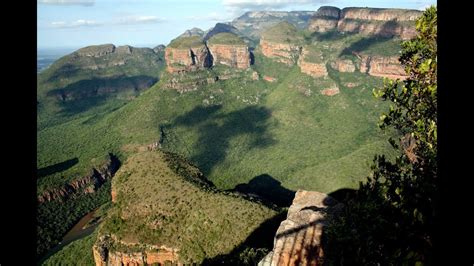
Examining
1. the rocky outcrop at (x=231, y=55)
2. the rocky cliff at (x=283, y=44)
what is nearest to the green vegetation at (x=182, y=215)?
the rocky outcrop at (x=231, y=55)

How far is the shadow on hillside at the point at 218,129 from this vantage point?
117m

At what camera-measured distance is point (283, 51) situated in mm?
162000

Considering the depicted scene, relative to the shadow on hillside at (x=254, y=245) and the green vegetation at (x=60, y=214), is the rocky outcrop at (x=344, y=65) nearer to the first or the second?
the green vegetation at (x=60, y=214)

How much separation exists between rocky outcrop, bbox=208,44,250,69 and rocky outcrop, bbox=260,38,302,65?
13558 millimetres

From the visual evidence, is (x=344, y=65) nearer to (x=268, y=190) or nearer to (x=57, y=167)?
(x=268, y=190)

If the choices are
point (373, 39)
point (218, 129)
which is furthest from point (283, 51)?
point (218, 129)

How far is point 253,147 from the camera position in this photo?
12062 centimetres

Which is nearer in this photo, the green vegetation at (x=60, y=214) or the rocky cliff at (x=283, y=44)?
the green vegetation at (x=60, y=214)

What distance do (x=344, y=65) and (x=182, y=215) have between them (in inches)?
4117

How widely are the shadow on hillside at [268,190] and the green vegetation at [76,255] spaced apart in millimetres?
35529

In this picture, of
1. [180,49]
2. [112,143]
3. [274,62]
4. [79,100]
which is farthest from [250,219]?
[79,100]

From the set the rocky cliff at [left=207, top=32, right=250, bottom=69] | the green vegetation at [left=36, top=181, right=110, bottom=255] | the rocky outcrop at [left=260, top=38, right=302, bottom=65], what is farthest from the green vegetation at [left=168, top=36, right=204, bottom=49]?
the green vegetation at [left=36, top=181, right=110, bottom=255]
